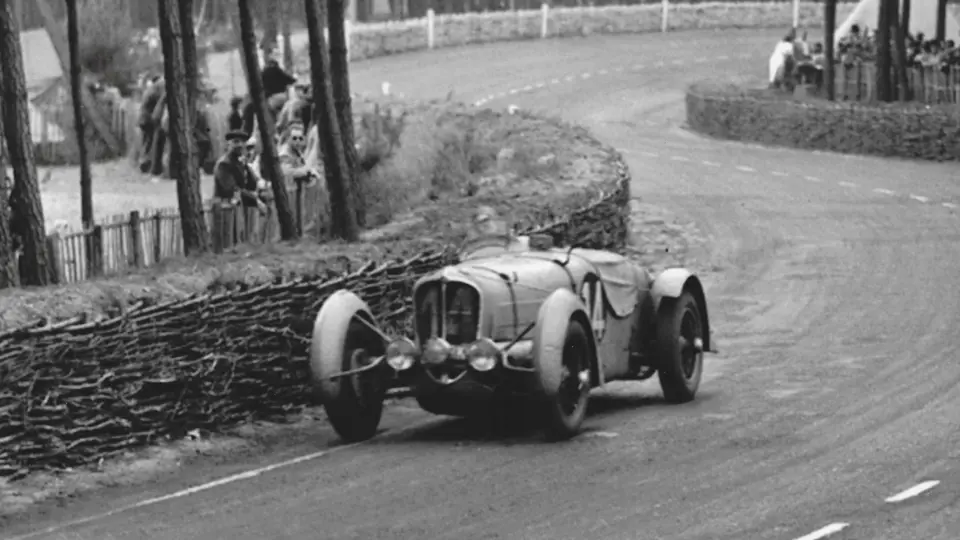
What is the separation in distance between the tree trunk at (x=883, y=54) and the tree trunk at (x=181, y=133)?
24732 millimetres

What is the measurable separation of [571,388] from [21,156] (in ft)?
16.5

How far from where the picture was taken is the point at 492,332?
14.5 metres

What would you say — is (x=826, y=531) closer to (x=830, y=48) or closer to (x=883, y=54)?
(x=883, y=54)

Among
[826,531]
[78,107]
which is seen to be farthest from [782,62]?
[826,531]

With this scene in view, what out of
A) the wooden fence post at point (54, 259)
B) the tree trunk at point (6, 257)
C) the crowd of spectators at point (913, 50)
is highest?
the tree trunk at point (6, 257)

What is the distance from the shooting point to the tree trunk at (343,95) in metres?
22.3

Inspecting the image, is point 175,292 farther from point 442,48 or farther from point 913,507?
point 442,48

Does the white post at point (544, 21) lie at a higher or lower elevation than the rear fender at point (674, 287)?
lower

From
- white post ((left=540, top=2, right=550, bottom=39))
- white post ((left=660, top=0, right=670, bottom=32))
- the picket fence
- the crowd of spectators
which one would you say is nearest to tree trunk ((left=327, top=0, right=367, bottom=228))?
the picket fence

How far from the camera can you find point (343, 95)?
73.8 feet

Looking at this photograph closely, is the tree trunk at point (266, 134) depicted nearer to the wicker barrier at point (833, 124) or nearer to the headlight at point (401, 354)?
the headlight at point (401, 354)

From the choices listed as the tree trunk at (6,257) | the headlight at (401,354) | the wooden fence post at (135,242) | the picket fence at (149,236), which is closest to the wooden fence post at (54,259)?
the picket fence at (149,236)

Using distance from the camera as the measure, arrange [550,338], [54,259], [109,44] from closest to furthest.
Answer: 1. [550,338]
2. [54,259]
3. [109,44]

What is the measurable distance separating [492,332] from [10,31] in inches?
191
